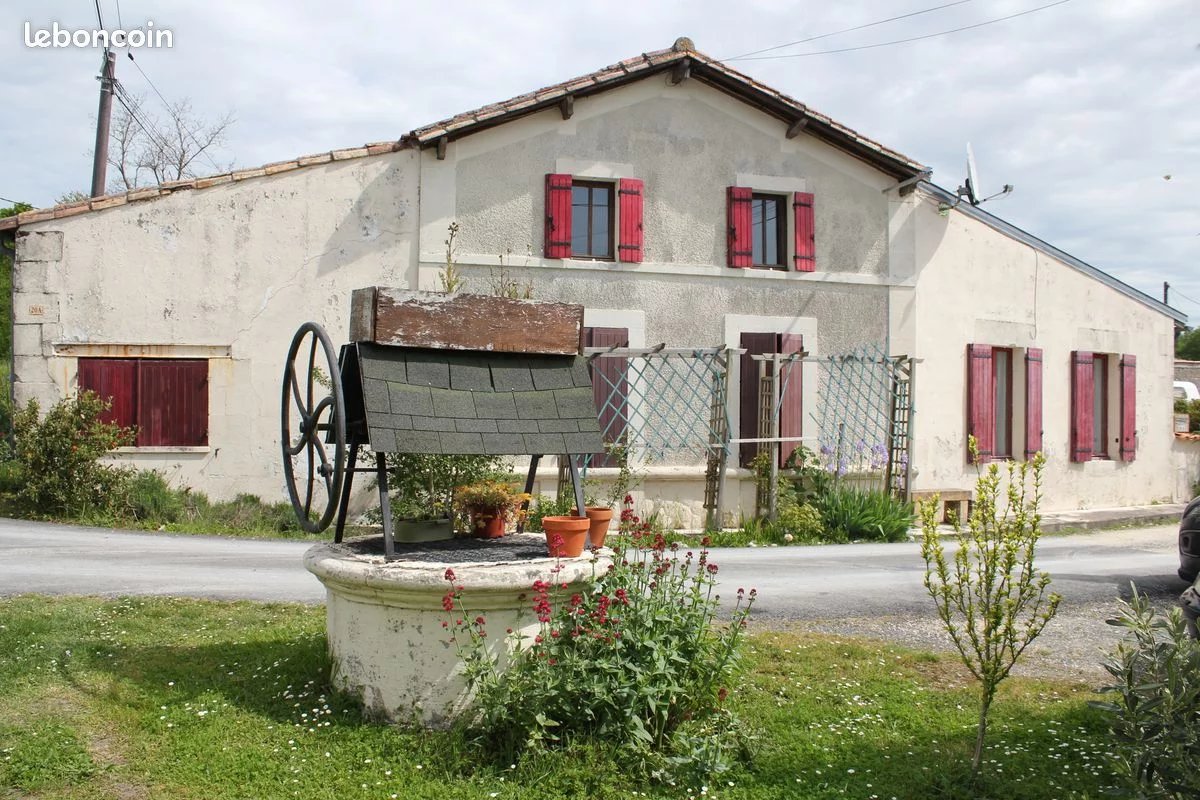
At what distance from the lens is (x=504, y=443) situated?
4527mm

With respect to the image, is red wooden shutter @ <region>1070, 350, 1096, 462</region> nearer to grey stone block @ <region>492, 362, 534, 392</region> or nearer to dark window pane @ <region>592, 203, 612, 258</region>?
dark window pane @ <region>592, 203, 612, 258</region>

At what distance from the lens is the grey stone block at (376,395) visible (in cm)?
436

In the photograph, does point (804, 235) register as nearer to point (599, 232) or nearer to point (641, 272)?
point (641, 272)

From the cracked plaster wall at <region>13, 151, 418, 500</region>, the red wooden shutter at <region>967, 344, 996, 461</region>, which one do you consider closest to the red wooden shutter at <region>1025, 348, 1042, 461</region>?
the red wooden shutter at <region>967, 344, 996, 461</region>

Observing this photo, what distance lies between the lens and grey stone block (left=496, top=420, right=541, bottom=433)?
461 centimetres

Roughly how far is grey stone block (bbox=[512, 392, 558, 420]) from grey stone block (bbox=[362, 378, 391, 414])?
653 millimetres

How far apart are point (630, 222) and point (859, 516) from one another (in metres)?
4.64

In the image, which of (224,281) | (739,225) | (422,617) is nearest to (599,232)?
(739,225)

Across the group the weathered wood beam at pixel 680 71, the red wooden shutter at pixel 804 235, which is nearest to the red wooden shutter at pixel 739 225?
the red wooden shutter at pixel 804 235

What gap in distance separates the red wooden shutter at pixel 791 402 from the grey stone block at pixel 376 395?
29.1ft

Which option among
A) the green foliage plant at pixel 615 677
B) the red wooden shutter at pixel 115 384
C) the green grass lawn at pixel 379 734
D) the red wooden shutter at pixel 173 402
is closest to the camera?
the green grass lawn at pixel 379 734

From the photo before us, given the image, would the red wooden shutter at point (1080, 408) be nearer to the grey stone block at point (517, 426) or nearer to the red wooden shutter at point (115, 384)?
the grey stone block at point (517, 426)

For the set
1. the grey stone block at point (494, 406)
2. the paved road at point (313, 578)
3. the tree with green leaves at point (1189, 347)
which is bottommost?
the paved road at point (313, 578)

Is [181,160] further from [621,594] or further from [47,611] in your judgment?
[621,594]
